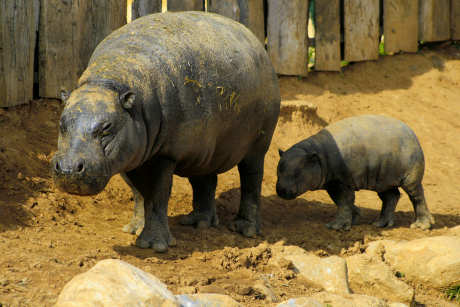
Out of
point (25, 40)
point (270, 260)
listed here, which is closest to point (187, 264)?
point (270, 260)

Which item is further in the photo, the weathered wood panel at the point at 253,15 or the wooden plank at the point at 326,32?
the wooden plank at the point at 326,32

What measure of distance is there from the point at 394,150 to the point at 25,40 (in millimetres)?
4300

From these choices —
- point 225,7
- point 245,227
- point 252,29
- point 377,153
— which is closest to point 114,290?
point 245,227

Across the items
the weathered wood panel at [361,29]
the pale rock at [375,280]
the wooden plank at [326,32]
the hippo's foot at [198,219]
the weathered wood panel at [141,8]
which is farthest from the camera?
the weathered wood panel at [361,29]

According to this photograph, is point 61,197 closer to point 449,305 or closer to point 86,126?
point 86,126

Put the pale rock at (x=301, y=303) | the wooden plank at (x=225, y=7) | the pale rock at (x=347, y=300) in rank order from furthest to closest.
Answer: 1. the wooden plank at (x=225, y=7)
2. the pale rock at (x=347, y=300)
3. the pale rock at (x=301, y=303)

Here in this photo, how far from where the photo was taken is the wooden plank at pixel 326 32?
10359 mm

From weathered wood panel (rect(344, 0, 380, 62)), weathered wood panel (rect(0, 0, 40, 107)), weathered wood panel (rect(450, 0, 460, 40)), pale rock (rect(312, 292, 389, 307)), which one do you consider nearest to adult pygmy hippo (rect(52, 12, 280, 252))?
pale rock (rect(312, 292, 389, 307))

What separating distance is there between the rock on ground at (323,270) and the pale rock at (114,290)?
1.84 m

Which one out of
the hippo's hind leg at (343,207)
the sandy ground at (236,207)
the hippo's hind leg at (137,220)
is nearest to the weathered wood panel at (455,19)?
the sandy ground at (236,207)

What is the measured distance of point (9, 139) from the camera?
6.96m

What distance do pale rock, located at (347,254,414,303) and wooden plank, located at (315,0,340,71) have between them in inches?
203

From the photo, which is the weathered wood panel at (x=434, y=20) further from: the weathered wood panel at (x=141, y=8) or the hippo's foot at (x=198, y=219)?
the hippo's foot at (x=198, y=219)

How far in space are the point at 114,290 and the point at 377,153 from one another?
4826 mm
